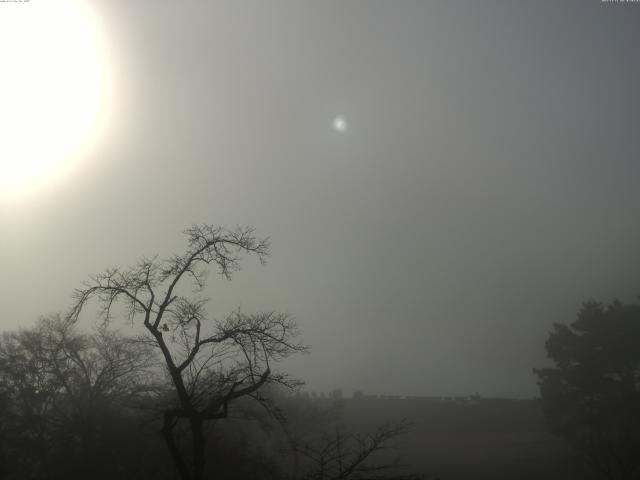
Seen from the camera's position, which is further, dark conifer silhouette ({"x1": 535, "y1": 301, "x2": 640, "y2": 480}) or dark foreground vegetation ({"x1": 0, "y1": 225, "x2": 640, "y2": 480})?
dark conifer silhouette ({"x1": 535, "y1": 301, "x2": 640, "y2": 480})

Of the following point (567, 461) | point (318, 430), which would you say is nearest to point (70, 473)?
point (318, 430)

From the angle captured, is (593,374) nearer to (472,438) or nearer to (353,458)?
(472,438)

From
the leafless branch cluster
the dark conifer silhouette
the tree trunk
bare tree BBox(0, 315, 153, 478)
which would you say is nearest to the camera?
the leafless branch cluster

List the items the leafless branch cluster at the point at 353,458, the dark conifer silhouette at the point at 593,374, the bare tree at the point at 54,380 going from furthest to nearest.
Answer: the dark conifer silhouette at the point at 593,374 < the bare tree at the point at 54,380 < the leafless branch cluster at the point at 353,458

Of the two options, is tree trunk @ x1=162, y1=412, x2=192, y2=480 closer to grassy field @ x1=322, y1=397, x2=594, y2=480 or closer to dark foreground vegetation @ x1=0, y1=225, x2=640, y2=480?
dark foreground vegetation @ x1=0, y1=225, x2=640, y2=480

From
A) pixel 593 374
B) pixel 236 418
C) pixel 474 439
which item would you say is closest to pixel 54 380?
pixel 236 418

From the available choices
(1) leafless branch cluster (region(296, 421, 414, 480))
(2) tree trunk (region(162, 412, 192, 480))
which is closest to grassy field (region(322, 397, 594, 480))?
(1) leafless branch cluster (region(296, 421, 414, 480))

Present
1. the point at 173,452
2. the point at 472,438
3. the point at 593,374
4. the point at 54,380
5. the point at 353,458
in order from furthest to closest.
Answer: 1. the point at 472,438
2. the point at 593,374
3. the point at 54,380
4. the point at 353,458
5. the point at 173,452

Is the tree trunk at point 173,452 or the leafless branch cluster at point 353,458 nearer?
the leafless branch cluster at point 353,458

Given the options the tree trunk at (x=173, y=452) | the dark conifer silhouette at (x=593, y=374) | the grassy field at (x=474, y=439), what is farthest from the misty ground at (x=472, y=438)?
the tree trunk at (x=173, y=452)

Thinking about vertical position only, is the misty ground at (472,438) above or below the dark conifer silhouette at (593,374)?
below

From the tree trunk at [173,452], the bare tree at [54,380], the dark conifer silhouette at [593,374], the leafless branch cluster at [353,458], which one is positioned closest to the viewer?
the leafless branch cluster at [353,458]

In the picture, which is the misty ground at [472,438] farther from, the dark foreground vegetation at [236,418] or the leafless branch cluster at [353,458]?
the leafless branch cluster at [353,458]

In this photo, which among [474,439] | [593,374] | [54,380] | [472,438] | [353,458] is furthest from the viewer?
[472,438]
